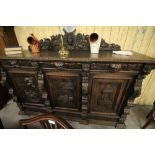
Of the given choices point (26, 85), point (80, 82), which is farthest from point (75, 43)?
point (26, 85)

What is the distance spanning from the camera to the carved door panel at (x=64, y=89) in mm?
1750

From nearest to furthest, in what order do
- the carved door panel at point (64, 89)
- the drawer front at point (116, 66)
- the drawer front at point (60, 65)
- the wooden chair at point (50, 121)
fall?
the wooden chair at point (50, 121) → the drawer front at point (116, 66) → the drawer front at point (60, 65) → the carved door panel at point (64, 89)

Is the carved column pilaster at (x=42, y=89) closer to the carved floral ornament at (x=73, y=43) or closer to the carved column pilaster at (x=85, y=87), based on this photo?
the carved floral ornament at (x=73, y=43)

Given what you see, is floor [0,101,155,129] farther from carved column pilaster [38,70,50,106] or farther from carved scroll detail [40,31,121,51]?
carved scroll detail [40,31,121,51]

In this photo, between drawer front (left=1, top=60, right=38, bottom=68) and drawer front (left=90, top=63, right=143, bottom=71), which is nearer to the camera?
drawer front (left=90, top=63, right=143, bottom=71)

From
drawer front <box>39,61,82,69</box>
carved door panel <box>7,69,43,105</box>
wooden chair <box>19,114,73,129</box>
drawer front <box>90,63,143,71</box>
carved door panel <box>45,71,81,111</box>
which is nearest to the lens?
wooden chair <box>19,114,73,129</box>

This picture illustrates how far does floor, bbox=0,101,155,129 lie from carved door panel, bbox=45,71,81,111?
1.41ft

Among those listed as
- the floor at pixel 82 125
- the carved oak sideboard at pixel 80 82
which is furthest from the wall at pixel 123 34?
the floor at pixel 82 125

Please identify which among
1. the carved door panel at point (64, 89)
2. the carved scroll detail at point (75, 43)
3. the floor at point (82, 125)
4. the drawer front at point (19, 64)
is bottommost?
the floor at point (82, 125)

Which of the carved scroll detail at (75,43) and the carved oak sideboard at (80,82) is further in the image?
the carved scroll detail at (75,43)

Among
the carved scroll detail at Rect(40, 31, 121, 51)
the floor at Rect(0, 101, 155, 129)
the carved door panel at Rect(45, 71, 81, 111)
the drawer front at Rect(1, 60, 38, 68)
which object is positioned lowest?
the floor at Rect(0, 101, 155, 129)

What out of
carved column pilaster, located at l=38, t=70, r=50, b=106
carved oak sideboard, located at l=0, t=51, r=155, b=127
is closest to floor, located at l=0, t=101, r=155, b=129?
carved oak sideboard, located at l=0, t=51, r=155, b=127

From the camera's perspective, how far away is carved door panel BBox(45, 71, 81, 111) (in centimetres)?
175
